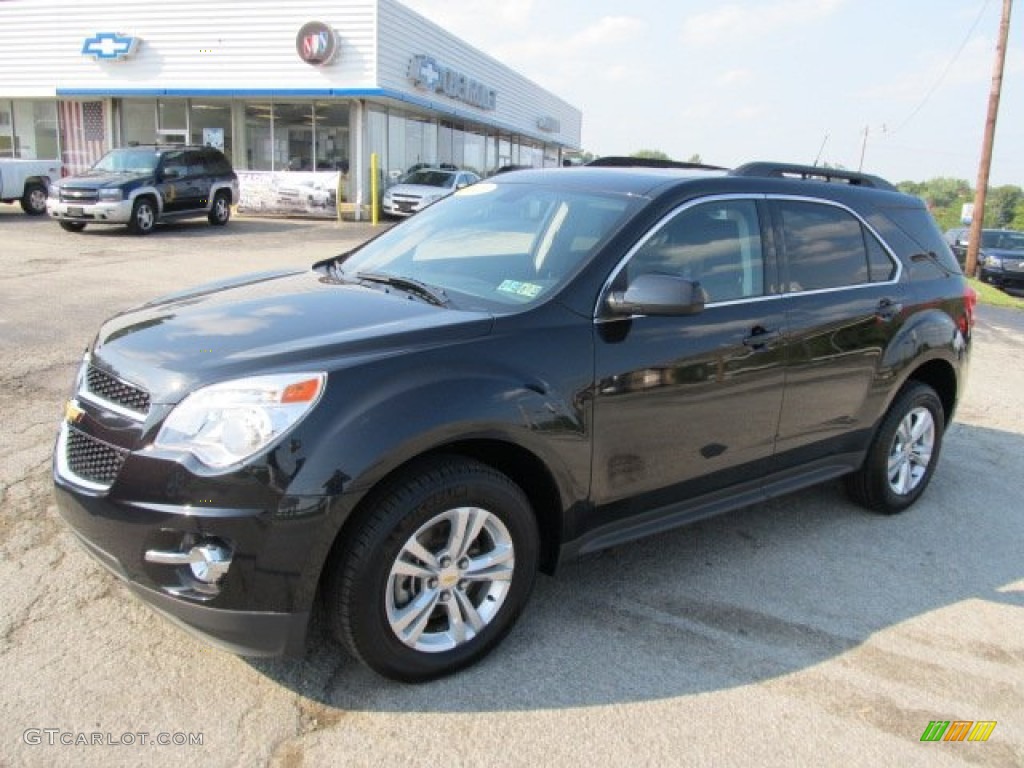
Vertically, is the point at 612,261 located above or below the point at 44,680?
above

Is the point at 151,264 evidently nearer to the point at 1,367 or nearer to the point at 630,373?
the point at 1,367

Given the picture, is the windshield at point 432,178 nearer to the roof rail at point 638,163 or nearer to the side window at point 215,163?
the side window at point 215,163

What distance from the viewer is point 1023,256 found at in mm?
22391

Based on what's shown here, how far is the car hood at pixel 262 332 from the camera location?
279cm

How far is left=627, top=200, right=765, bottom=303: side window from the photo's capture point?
362cm

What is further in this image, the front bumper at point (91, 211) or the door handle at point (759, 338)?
the front bumper at point (91, 211)

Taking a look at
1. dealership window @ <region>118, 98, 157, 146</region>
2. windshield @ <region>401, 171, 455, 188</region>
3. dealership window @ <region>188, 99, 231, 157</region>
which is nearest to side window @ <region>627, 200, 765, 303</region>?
windshield @ <region>401, 171, 455, 188</region>

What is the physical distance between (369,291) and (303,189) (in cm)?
2172

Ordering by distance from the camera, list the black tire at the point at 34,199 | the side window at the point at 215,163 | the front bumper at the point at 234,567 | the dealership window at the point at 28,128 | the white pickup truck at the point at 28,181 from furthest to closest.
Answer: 1. the dealership window at the point at 28,128
2. the black tire at the point at 34,199
3. the white pickup truck at the point at 28,181
4. the side window at the point at 215,163
5. the front bumper at the point at 234,567

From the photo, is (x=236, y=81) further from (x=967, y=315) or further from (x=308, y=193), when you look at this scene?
(x=967, y=315)

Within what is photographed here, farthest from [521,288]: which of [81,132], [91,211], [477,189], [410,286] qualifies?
[81,132]

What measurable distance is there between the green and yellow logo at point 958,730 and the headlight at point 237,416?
240 centimetres

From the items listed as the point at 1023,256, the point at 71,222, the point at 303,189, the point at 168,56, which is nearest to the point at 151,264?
the point at 71,222

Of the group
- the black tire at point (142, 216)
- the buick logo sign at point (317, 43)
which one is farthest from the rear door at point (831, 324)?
the buick logo sign at point (317, 43)
